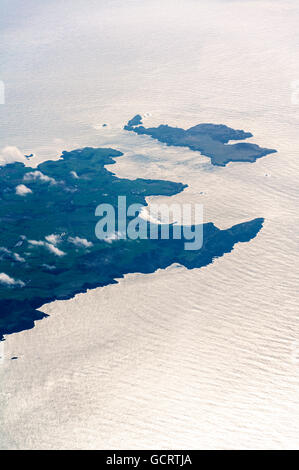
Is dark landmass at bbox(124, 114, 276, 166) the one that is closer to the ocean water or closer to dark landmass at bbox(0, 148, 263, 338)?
the ocean water

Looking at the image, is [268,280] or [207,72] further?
[207,72]

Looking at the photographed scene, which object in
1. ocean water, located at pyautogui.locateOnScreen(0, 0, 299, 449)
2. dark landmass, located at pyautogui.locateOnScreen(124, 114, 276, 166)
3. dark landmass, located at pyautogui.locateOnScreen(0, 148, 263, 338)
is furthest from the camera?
dark landmass, located at pyautogui.locateOnScreen(124, 114, 276, 166)

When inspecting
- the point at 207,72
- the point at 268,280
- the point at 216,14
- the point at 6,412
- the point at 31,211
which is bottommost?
the point at 6,412

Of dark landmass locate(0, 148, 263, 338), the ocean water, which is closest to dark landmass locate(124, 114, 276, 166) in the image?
the ocean water

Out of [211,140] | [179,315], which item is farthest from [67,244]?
[211,140]

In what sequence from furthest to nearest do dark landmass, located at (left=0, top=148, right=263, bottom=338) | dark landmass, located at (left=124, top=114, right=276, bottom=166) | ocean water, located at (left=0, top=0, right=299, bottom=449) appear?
dark landmass, located at (left=124, top=114, right=276, bottom=166), dark landmass, located at (left=0, top=148, right=263, bottom=338), ocean water, located at (left=0, top=0, right=299, bottom=449)

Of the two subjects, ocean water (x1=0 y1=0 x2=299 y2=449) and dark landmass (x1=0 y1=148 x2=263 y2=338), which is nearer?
ocean water (x1=0 y1=0 x2=299 y2=449)

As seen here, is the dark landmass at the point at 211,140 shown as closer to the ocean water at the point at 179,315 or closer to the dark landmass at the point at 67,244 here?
the ocean water at the point at 179,315

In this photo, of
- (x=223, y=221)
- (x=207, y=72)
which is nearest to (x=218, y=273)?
(x=223, y=221)

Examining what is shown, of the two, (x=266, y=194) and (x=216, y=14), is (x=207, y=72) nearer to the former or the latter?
(x=216, y=14)
